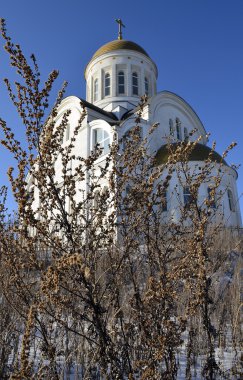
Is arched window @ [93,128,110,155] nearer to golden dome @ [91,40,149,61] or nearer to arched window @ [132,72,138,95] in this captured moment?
arched window @ [132,72,138,95]

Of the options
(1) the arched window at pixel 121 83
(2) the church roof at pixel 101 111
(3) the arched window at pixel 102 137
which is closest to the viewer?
(3) the arched window at pixel 102 137

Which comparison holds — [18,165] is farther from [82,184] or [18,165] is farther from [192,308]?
[82,184]

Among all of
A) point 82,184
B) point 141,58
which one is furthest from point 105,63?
point 82,184

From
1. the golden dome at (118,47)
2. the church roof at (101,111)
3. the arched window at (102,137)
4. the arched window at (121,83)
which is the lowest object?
the arched window at (102,137)

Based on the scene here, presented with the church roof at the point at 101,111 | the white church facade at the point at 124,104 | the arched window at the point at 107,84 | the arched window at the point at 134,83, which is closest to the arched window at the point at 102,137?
the white church facade at the point at 124,104

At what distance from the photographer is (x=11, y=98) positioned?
241cm

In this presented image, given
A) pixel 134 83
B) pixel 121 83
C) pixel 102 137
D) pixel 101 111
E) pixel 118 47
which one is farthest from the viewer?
pixel 118 47

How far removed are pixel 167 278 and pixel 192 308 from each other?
0.95 ft

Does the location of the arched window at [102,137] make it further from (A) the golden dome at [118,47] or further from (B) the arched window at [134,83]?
(A) the golden dome at [118,47]

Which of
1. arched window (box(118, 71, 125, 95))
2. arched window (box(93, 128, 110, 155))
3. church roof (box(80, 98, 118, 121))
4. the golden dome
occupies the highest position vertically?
the golden dome

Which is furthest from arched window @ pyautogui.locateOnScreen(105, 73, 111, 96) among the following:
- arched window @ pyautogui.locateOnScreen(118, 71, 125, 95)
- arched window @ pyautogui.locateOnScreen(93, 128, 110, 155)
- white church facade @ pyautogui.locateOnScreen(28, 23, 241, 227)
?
arched window @ pyautogui.locateOnScreen(93, 128, 110, 155)

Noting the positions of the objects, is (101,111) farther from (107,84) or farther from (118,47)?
(118,47)

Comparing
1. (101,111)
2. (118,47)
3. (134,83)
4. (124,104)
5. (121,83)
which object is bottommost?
(101,111)

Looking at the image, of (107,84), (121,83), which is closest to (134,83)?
(121,83)
